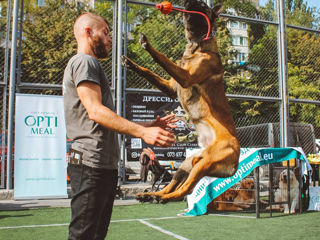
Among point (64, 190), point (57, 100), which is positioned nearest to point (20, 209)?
point (64, 190)

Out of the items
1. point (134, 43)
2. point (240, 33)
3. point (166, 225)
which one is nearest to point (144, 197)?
point (166, 225)

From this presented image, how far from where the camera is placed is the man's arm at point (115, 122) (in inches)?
60.9

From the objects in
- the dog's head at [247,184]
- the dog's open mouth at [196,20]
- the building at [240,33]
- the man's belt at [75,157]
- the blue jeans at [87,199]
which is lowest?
the dog's head at [247,184]

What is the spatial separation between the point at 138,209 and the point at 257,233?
108 inches

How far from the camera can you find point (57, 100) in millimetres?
6840

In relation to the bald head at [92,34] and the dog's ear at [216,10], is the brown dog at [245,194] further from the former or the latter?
the dog's ear at [216,10]

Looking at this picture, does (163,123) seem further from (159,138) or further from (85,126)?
(159,138)

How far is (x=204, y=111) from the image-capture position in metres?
1.71

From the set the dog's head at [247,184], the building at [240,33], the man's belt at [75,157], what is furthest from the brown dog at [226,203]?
the man's belt at [75,157]

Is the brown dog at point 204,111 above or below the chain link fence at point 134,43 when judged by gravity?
below

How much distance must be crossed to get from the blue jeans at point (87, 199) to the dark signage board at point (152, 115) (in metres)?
5.31

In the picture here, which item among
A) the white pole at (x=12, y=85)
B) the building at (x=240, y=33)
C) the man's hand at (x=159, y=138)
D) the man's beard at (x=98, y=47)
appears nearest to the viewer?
the man's hand at (x=159, y=138)

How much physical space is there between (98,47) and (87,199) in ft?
3.13

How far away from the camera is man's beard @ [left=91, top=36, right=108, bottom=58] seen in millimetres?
2045
